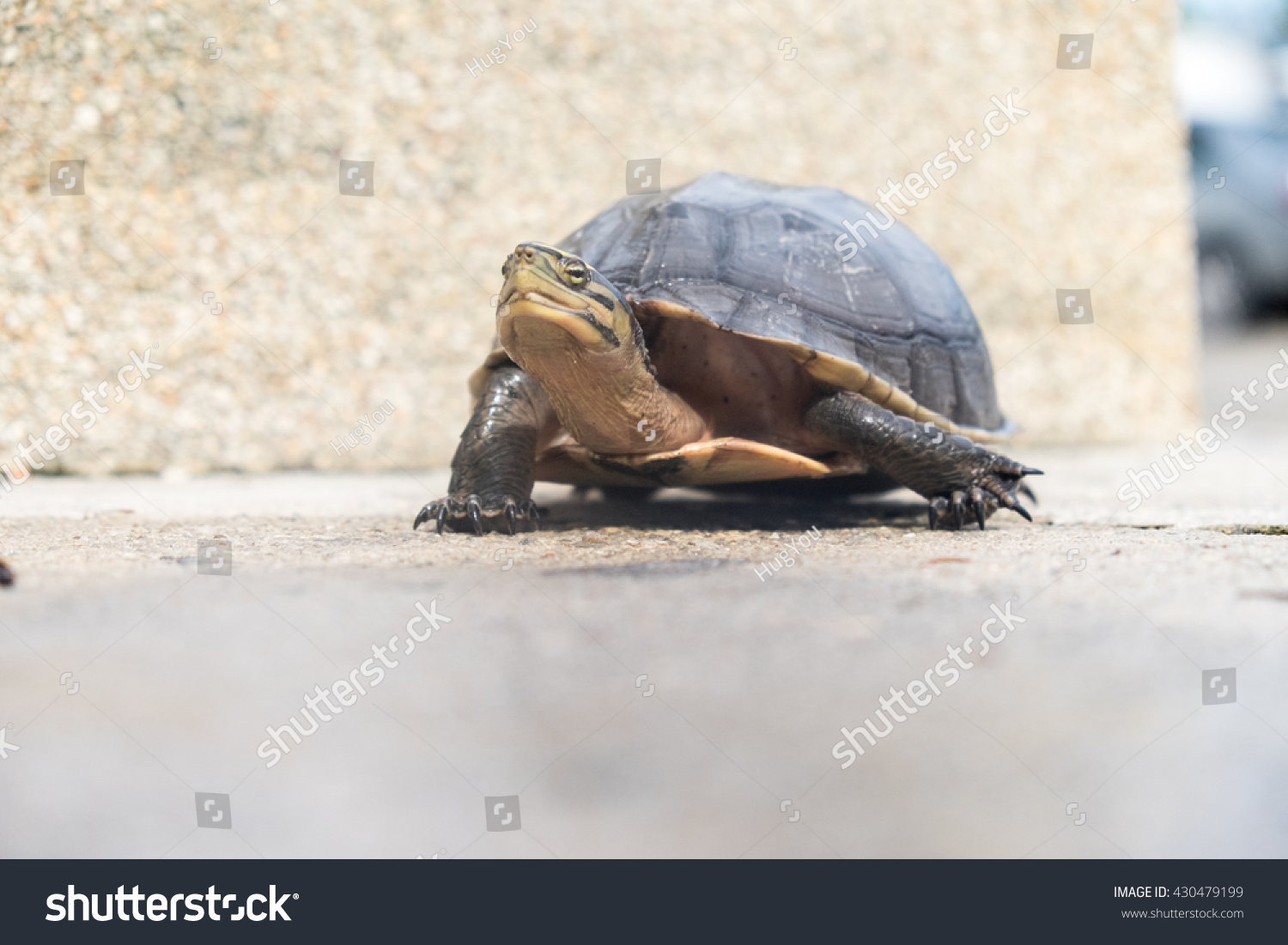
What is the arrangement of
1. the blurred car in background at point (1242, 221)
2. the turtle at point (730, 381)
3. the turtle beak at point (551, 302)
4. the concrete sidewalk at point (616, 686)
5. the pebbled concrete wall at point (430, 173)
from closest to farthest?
the concrete sidewalk at point (616, 686) → the turtle beak at point (551, 302) → the turtle at point (730, 381) → the pebbled concrete wall at point (430, 173) → the blurred car in background at point (1242, 221)

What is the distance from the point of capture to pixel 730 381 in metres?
2.98

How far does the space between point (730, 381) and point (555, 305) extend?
799 millimetres

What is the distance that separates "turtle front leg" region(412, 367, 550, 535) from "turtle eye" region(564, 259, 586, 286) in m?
0.65

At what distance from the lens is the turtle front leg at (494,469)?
2773 millimetres

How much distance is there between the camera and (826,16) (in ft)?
18.2

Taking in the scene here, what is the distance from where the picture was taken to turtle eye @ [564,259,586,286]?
2.36 meters

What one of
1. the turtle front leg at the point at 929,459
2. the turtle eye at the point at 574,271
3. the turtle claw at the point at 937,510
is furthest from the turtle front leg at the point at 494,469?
the turtle claw at the point at 937,510

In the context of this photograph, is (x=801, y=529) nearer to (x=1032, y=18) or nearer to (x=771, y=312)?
(x=771, y=312)

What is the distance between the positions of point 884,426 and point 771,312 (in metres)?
0.46

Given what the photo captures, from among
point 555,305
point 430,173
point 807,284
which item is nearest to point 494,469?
point 555,305

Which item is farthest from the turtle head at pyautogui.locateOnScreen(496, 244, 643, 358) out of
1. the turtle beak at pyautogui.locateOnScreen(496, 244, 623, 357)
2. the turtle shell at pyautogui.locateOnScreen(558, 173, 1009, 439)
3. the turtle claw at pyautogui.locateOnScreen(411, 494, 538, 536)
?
the turtle claw at pyautogui.locateOnScreen(411, 494, 538, 536)

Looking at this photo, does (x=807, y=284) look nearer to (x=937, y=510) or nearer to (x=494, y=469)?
(x=937, y=510)

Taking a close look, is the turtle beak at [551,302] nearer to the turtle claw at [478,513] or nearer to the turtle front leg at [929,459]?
the turtle claw at [478,513]

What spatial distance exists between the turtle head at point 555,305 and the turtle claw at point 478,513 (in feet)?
1.64
